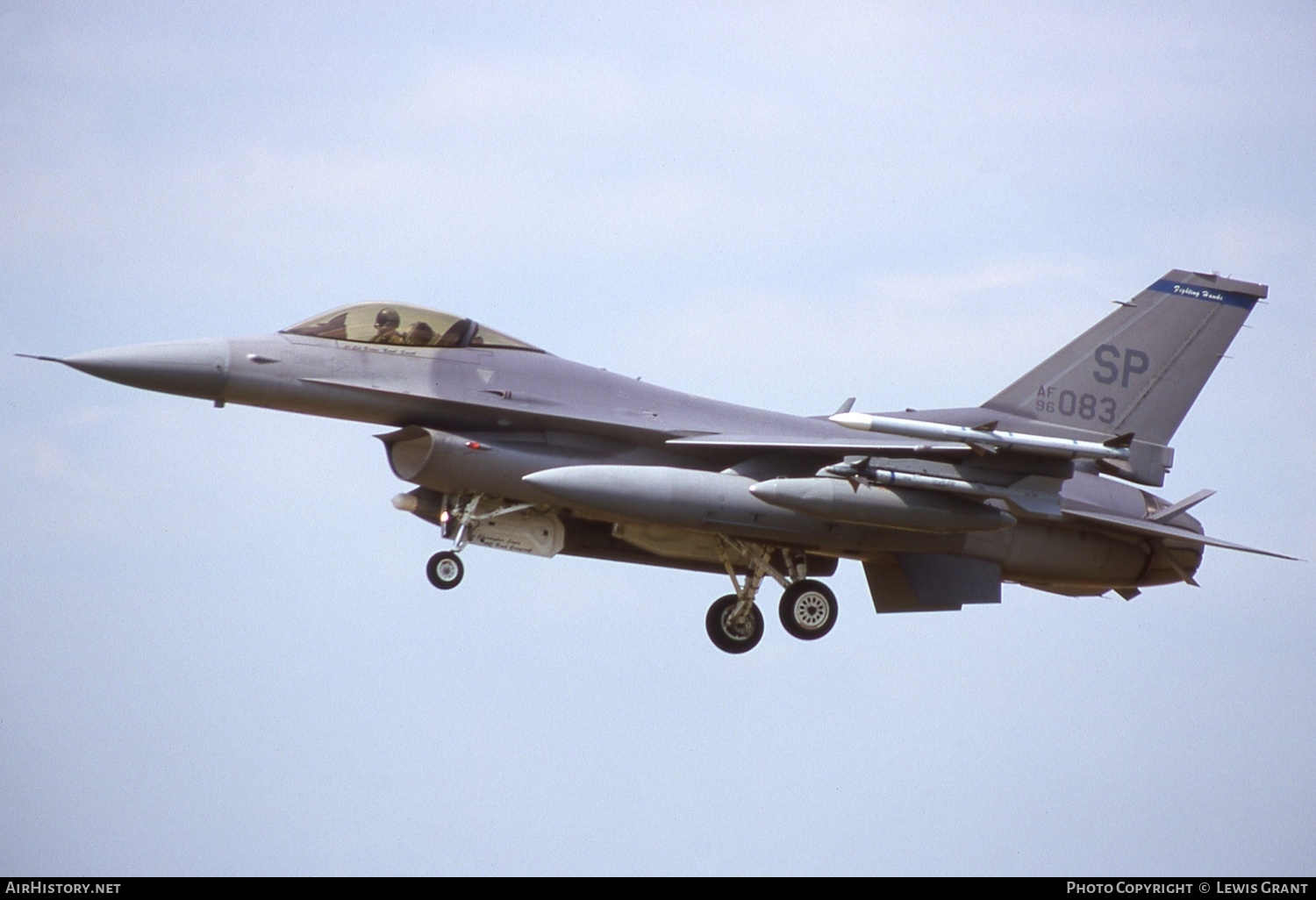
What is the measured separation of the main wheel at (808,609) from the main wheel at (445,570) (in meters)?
3.56

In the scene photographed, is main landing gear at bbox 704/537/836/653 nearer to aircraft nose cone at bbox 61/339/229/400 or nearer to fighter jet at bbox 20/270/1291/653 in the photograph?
fighter jet at bbox 20/270/1291/653

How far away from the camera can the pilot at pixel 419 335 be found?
16688mm

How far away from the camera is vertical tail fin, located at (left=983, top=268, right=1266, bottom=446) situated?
1866 cm

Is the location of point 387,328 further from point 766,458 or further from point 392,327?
point 766,458

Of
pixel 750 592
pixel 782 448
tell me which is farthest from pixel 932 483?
pixel 750 592

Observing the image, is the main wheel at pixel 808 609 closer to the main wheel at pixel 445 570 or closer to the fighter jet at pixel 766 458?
the fighter jet at pixel 766 458

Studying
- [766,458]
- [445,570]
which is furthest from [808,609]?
[445,570]

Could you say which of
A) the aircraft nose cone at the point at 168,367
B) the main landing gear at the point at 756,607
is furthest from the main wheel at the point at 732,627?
the aircraft nose cone at the point at 168,367

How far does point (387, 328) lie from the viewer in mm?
16641
